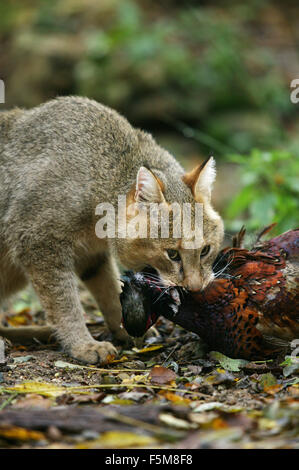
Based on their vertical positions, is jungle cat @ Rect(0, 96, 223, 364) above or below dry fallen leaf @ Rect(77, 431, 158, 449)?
above

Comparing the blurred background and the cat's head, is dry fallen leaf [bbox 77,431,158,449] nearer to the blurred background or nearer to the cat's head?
the cat's head

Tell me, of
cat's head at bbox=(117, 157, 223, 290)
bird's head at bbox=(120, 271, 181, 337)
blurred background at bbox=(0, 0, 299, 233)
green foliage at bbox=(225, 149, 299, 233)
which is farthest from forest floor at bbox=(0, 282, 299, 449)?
blurred background at bbox=(0, 0, 299, 233)

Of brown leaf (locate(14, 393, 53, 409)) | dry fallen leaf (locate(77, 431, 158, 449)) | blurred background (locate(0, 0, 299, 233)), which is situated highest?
blurred background (locate(0, 0, 299, 233))

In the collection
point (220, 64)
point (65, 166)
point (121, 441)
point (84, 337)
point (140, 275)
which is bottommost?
point (121, 441)

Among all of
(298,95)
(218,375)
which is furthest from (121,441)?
(298,95)

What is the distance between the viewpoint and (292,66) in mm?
14602

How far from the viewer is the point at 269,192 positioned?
734cm

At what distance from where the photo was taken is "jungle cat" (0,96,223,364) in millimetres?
5078

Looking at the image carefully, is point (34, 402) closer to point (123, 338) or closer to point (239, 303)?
point (239, 303)

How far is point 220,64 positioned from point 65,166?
8.10 metres

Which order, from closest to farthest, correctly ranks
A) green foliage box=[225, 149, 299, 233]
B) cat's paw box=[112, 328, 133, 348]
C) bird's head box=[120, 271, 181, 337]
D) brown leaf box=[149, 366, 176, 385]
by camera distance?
1. brown leaf box=[149, 366, 176, 385]
2. bird's head box=[120, 271, 181, 337]
3. cat's paw box=[112, 328, 133, 348]
4. green foliage box=[225, 149, 299, 233]

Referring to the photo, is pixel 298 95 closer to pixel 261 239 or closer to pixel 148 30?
pixel 148 30

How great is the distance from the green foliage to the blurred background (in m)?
3.66

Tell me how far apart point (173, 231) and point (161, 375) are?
113 centimetres
